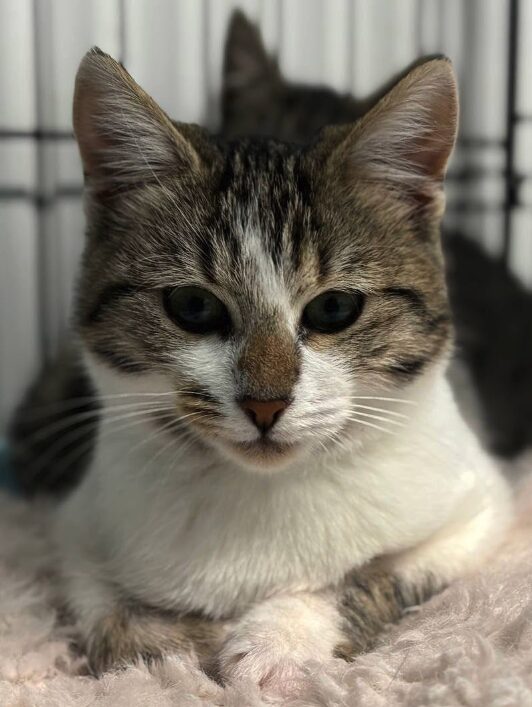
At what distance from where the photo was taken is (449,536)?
1.30m

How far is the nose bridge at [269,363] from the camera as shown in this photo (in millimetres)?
1010

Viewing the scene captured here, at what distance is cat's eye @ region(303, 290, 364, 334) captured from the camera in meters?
1.10

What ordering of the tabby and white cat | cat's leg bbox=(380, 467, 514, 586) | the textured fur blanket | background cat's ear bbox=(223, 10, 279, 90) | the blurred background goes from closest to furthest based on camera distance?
the textured fur blanket, the tabby and white cat, cat's leg bbox=(380, 467, 514, 586), the blurred background, background cat's ear bbox=(223, 10, 279, 90)

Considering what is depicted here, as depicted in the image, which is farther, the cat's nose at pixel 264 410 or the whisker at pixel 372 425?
the whisker at pixel 372 425

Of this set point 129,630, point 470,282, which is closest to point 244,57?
point 470,282

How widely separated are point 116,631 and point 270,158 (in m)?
0.69

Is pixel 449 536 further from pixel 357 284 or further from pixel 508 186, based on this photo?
pixel 508 186

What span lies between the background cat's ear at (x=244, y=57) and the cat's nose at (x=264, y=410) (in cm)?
117

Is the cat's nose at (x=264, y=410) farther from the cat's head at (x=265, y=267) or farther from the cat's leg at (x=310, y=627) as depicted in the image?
the cat's leg at (x=310, y=627)

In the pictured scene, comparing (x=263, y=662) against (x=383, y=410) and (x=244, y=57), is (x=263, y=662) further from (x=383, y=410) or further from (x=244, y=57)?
(x=244, y=57)

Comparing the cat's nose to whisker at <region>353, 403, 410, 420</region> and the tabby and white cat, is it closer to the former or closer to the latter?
the tabby and white cat

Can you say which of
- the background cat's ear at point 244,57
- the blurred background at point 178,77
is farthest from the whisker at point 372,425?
the background cat's ear at point 244,57

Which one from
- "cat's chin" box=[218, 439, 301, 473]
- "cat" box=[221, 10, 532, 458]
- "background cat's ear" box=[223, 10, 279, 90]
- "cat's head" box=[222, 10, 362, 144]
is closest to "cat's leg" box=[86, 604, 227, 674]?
"cat's chin" box=[218, 439, 301, 473]

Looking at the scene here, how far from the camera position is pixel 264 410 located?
3.32 ft
